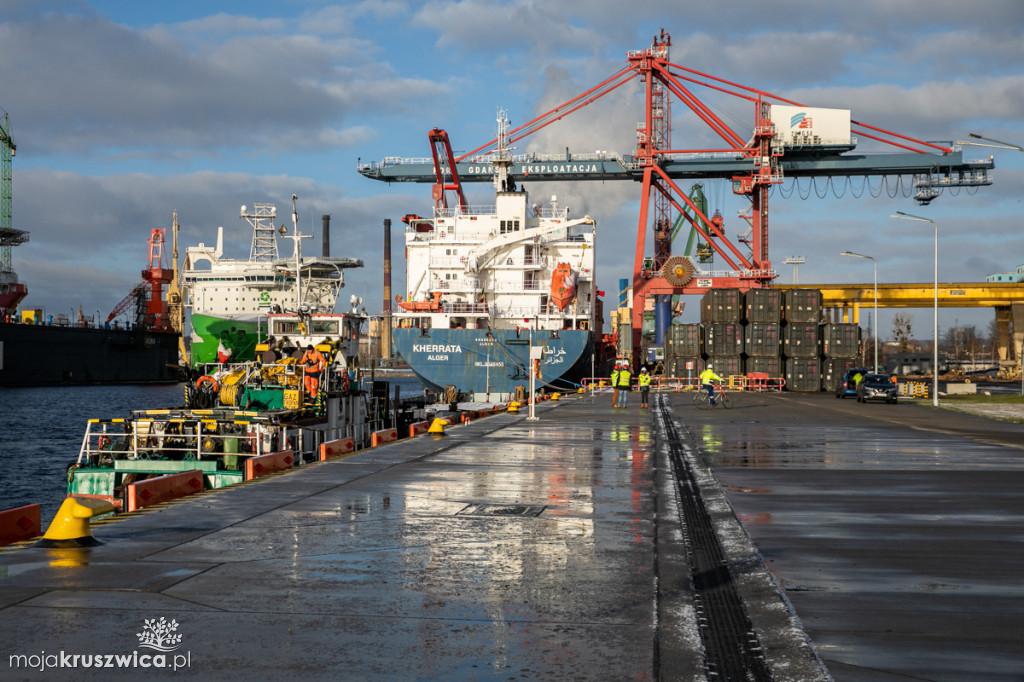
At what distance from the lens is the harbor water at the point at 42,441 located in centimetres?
2528

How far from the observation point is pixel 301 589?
7691mm

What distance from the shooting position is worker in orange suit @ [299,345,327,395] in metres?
26.3

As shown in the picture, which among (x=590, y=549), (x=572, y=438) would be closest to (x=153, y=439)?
(x=572, y=438)

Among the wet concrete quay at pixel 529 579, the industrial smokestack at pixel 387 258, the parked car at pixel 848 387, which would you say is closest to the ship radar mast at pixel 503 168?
the parked car at pixel 848 387

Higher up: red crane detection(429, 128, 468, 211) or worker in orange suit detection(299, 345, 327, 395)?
red crane detection(429, 128, 468, 211)

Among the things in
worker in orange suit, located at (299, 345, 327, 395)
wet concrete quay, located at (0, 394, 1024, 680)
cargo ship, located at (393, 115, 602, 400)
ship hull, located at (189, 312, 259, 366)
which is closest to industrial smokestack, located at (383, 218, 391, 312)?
ship hull, located at (189, 312, 259, 366)

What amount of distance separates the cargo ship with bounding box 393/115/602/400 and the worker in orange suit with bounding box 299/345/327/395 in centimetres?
3018

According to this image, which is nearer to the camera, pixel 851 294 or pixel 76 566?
pixel 76 566

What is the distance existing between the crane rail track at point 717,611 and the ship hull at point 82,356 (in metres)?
78.0

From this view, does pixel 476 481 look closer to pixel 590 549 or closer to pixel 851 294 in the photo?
pixel 590 549

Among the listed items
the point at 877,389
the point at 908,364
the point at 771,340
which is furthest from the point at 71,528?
the point at 908,364

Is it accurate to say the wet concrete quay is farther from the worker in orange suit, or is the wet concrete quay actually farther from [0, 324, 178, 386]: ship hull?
[0, 324, 178, 386]: ship hull

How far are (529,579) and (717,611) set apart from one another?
169 centimetres

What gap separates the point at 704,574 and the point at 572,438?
51.8ft
